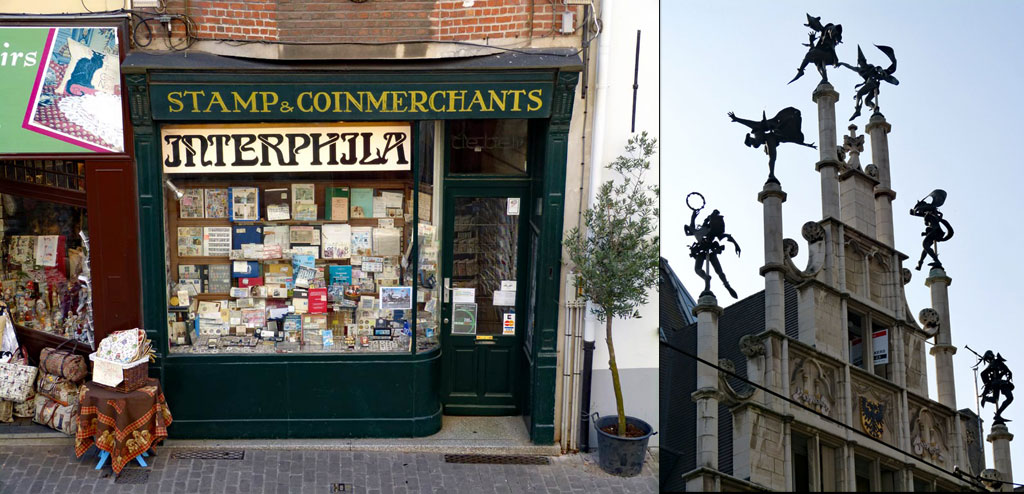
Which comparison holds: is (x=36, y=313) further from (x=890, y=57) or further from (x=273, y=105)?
(x=890, y=57)

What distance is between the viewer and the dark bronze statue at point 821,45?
9.57 m

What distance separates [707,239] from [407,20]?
147 inches

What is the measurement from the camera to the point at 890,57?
10039 millimetres

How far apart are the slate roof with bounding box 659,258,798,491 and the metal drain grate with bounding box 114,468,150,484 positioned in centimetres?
572

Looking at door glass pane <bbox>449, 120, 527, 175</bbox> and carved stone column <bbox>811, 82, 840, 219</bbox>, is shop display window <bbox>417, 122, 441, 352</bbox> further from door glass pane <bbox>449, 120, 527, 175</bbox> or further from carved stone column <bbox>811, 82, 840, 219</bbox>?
carved stone column <bbox>811, 82, 840, 219</bbox>

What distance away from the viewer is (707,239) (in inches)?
312

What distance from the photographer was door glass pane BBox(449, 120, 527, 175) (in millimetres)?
8117

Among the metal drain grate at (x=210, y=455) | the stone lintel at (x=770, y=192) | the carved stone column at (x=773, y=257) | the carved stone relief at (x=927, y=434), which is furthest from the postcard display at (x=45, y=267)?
the carved stone relief at (x=927, y=434)

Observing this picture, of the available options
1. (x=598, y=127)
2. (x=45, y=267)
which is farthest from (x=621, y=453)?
(x=45, y=267)

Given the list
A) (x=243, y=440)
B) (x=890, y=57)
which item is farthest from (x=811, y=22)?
(x=243, y=440)

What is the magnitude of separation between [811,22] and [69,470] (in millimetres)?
9425

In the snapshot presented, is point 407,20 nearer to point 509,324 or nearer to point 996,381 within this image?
point 509,324

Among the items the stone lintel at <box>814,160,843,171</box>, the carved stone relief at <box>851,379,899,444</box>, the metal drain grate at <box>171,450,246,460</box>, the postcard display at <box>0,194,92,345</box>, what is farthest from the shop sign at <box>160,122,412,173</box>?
the carved stone relief at <box>851,379,899,444</box>

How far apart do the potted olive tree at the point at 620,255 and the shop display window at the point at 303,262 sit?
68.2 inches
